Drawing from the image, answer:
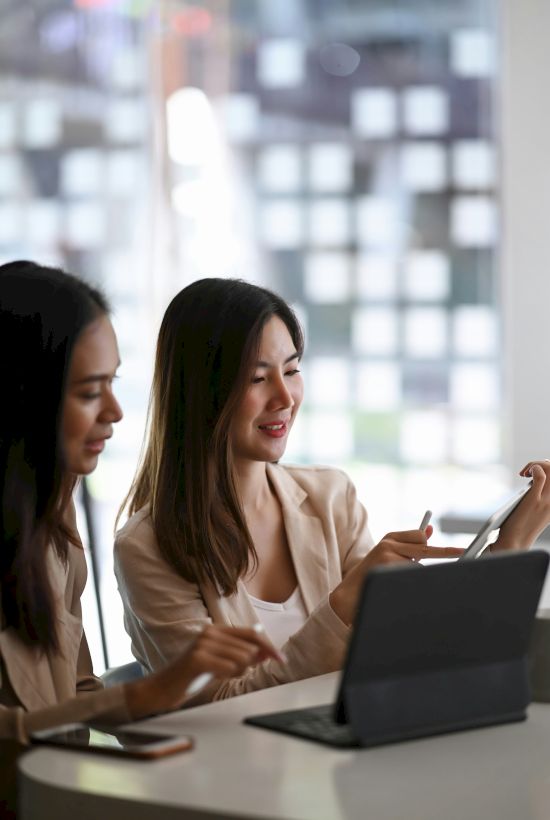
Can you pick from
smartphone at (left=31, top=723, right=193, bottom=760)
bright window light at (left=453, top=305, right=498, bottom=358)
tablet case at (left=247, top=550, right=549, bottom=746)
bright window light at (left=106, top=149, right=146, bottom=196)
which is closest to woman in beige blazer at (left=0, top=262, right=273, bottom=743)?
smartphone at (left=31, top=723, right=193, bottom=760)

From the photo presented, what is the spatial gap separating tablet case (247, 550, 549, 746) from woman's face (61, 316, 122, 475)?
1.53ft

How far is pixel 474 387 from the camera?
4.71 meters

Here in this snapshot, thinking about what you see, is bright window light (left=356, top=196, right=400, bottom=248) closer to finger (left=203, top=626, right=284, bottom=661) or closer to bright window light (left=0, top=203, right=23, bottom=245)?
bright window light (left=0, top=203, right=23, bottom=245)

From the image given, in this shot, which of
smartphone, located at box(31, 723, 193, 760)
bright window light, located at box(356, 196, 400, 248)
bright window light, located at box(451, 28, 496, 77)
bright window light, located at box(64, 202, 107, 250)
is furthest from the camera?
bright window light, located at box(64, 202, 107, 250)

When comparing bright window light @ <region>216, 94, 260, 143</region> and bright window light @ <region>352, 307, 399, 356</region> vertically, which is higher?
bright window light @ <region>216, 94, 260, 143</region>

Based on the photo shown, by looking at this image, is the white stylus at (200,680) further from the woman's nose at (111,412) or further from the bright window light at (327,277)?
the bright window light at (327,277)

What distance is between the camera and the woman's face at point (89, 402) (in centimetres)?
181

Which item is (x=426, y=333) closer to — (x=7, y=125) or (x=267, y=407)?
(x=7, y=125)

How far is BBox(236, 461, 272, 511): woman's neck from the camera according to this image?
7.72 feet

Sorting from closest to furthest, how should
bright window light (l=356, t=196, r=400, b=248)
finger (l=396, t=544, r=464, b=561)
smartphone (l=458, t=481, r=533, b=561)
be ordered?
smartphone (l=458, t=481, r=533, b=561) → finger (l=396, t=544, r=464, b=561) → bright window light (l=356, t=196, r=400, b=248)

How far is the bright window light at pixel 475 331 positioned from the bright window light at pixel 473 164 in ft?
1.46

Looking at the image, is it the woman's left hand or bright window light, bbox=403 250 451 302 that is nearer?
the woman's left hand

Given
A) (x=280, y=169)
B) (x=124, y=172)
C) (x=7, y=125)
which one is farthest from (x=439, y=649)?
(x=7, y=125)

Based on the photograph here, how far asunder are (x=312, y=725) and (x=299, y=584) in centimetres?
77
